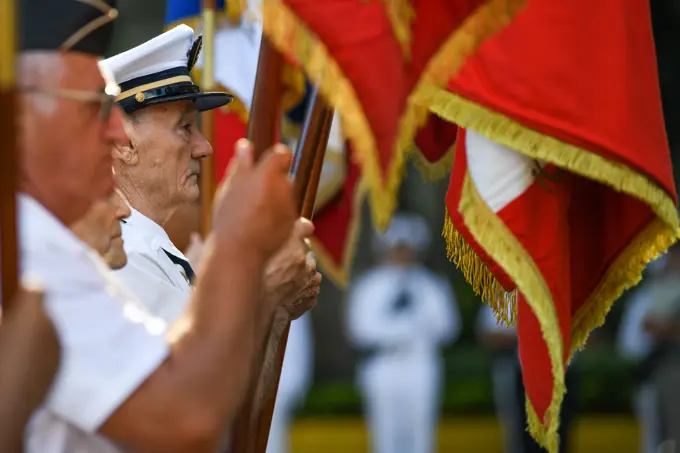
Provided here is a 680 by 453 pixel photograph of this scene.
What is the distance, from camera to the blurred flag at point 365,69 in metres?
2.18

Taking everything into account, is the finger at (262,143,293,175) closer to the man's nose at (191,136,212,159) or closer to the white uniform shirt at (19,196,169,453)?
the white uniform shirt at (19,196,169,453)

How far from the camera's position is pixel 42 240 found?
1979mm

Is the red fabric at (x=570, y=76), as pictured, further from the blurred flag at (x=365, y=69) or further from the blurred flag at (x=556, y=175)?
the blurred flag at (x=365, y=69)

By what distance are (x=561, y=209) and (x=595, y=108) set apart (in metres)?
0.44

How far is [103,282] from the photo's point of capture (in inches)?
78.7

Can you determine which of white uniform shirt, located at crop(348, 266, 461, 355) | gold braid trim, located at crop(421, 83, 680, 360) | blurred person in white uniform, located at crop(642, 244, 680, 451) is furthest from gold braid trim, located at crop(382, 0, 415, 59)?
white uniform shirt, located at crop(348, 266, 461, 355)

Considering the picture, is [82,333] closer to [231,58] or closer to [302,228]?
[302,228]

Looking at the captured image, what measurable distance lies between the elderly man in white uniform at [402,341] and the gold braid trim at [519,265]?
775 cm

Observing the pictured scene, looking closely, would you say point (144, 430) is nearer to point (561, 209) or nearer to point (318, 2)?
point (318, 2)

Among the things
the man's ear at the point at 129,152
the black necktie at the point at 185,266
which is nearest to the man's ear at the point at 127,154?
the man's ear at the point at 129,152

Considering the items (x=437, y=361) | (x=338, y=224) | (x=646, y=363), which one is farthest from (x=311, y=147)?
(x=437, y=361)

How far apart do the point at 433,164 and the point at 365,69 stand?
1.73m

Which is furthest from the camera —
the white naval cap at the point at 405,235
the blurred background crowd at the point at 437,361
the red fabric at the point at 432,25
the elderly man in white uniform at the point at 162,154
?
the white naval cap at the point at 405,235

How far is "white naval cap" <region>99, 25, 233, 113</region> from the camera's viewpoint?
11.0ft
